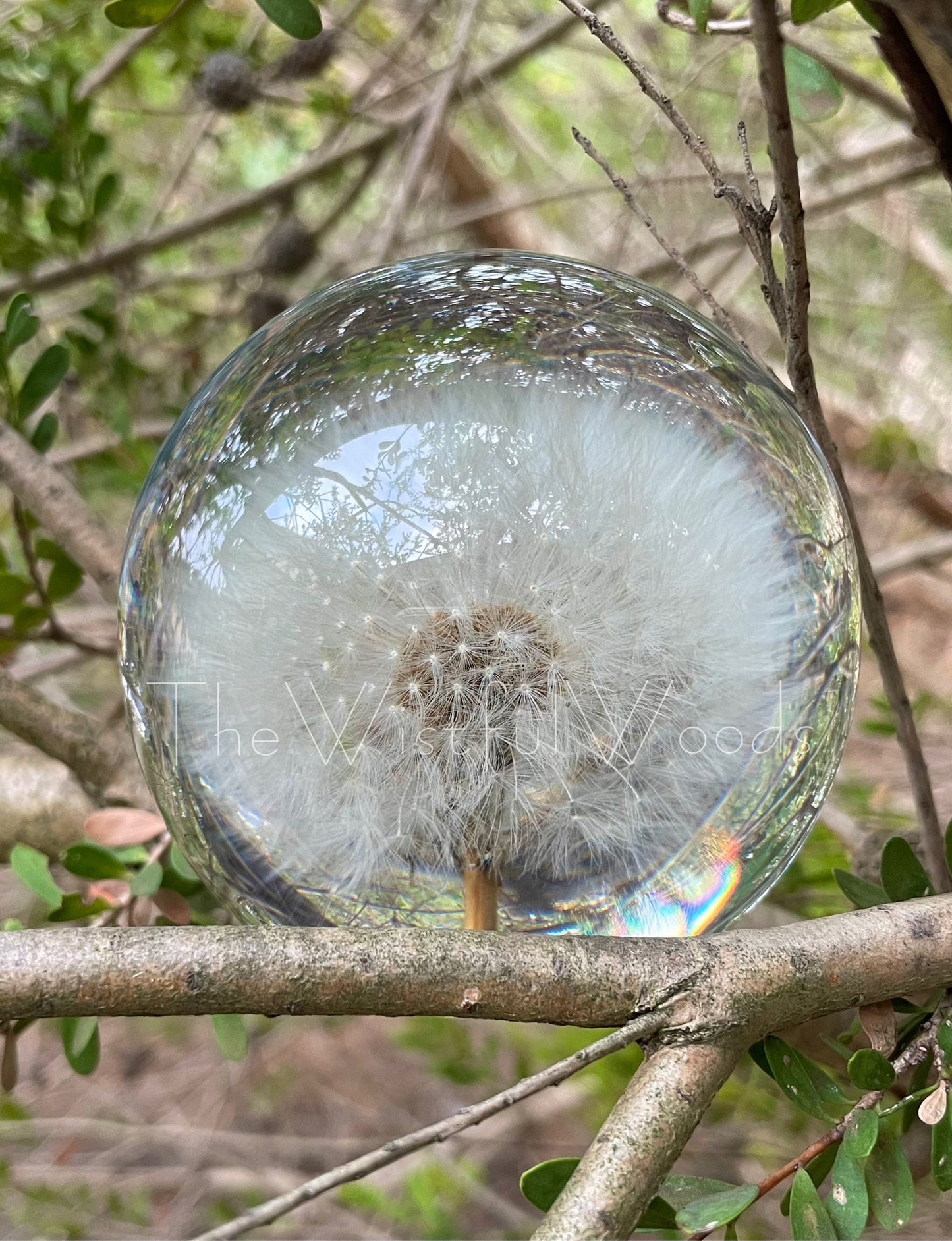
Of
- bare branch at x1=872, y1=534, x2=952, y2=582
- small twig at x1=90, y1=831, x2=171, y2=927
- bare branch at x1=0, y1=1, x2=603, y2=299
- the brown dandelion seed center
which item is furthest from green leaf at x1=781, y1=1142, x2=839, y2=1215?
bare branch at x1=0, y1=1, x2=603, y2=299

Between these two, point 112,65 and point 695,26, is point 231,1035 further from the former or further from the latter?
point 112,65

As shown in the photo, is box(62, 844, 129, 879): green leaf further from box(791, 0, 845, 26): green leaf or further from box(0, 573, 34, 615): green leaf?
box(791, 0, 845, 26): green leaf

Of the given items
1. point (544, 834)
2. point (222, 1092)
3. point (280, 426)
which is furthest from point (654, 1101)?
point (222, 1092)

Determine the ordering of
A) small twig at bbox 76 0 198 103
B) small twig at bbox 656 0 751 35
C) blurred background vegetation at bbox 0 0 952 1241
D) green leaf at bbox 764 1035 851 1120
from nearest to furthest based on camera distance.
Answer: green leaf at bbox 764 1035 851 1120
small twig at bbox 656 0 751 35
blurred background vegetation at bbox 0 0 952 1241
small twig at bbox 76 0 198 103

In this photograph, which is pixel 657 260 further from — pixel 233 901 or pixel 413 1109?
pixel 413 1109

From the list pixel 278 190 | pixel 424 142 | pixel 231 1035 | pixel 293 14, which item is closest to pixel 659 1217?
pixel 231 1035

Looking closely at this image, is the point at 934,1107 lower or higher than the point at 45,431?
lower
